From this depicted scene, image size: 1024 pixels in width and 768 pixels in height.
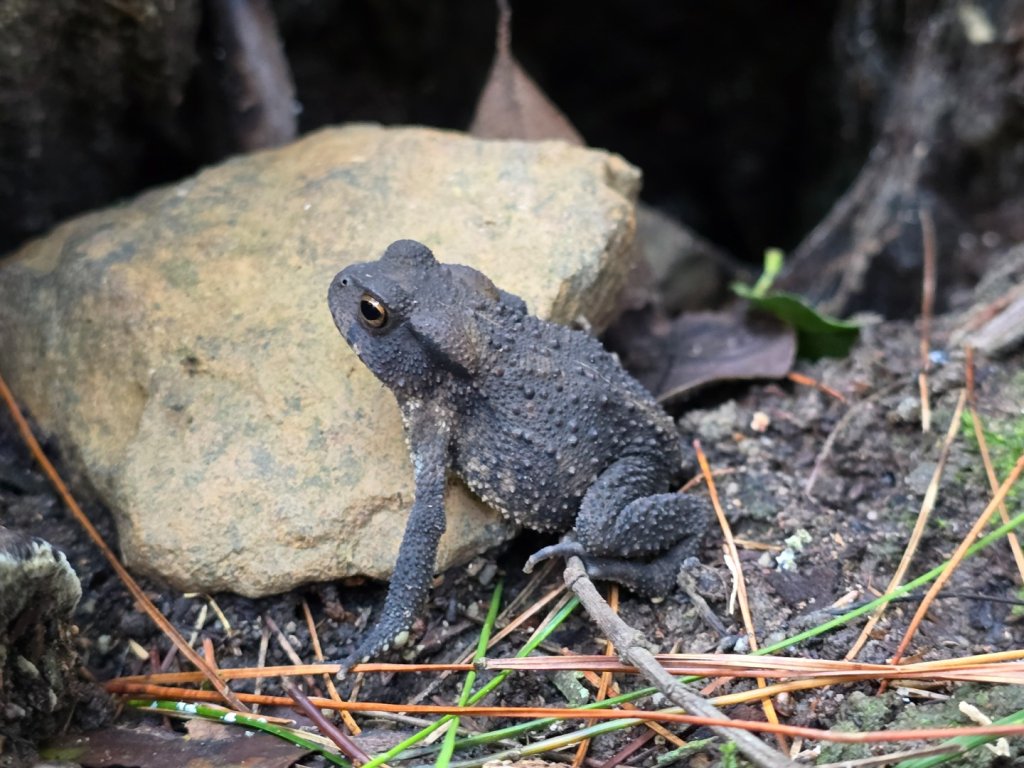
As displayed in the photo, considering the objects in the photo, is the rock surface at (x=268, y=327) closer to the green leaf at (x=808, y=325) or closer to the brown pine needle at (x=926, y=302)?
the green leaf at (x=808, y=325)

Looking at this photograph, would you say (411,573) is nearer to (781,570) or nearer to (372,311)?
(372,311)

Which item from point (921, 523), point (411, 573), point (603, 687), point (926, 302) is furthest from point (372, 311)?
point (926, 302)

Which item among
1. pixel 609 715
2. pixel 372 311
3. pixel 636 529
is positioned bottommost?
pixel 609 715

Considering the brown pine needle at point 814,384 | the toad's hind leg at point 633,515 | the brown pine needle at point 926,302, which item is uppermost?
the brown pine needle at point 926,302

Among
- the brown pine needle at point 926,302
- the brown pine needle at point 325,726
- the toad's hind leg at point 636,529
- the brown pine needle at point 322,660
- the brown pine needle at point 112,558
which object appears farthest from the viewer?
the brown pine needle at point 926,302

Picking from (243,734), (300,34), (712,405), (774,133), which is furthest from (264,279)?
(774,133)

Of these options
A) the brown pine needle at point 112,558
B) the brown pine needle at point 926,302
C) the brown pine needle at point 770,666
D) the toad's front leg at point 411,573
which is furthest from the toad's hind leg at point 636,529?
the brown pine needle at point 112,558

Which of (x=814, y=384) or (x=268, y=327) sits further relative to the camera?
(x=814, y=384)
